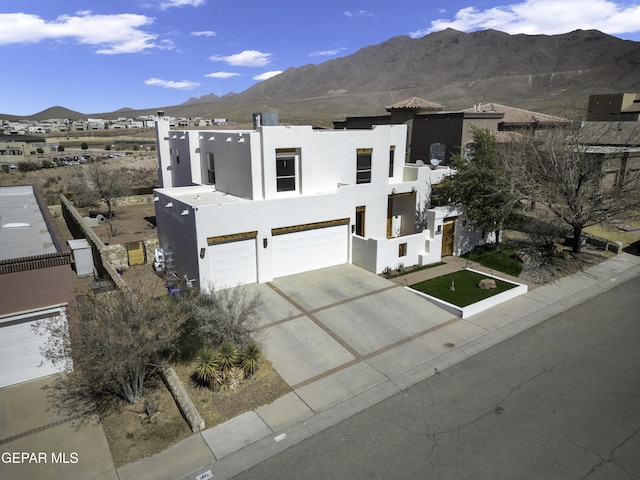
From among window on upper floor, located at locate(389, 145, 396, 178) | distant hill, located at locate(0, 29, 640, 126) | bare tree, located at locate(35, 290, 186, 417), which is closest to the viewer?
bare tree, located at locate(35, 290, 186, 417)

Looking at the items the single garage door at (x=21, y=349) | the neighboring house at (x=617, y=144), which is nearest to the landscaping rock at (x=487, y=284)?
the single garage door at (x=21, y=349)

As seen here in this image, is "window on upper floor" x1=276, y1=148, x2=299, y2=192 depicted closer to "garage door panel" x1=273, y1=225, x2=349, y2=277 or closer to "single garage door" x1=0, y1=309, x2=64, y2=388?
"garage door panel" x1=273, y1=225, x2=349, y2=277

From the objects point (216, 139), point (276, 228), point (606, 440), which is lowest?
point (606, 440)

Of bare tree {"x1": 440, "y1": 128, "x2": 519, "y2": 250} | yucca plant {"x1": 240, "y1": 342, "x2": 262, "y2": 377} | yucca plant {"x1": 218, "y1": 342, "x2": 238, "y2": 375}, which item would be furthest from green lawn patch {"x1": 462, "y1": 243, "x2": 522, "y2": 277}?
yucca plant {"x1": 218, "y1": 342, "x2": 238, "y2": 375}

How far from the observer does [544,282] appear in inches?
703

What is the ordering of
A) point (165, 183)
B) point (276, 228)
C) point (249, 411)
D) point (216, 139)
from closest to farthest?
point (249, 411) < point (276, 228) < point (216, 139) < point (165, 183)

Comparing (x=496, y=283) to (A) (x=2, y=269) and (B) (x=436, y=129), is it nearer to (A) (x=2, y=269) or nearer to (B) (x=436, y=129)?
(B) (x=436, y=129)

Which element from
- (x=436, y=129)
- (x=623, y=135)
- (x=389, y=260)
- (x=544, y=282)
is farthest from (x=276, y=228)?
(x=623, y=135)

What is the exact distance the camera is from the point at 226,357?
35.5 ft

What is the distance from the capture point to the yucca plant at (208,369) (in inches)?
412

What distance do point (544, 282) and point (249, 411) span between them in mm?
14010

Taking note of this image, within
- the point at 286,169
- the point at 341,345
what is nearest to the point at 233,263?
the point at 286,169

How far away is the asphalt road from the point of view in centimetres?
834

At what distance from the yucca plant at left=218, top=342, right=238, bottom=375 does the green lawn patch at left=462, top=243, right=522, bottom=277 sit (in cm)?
1352
